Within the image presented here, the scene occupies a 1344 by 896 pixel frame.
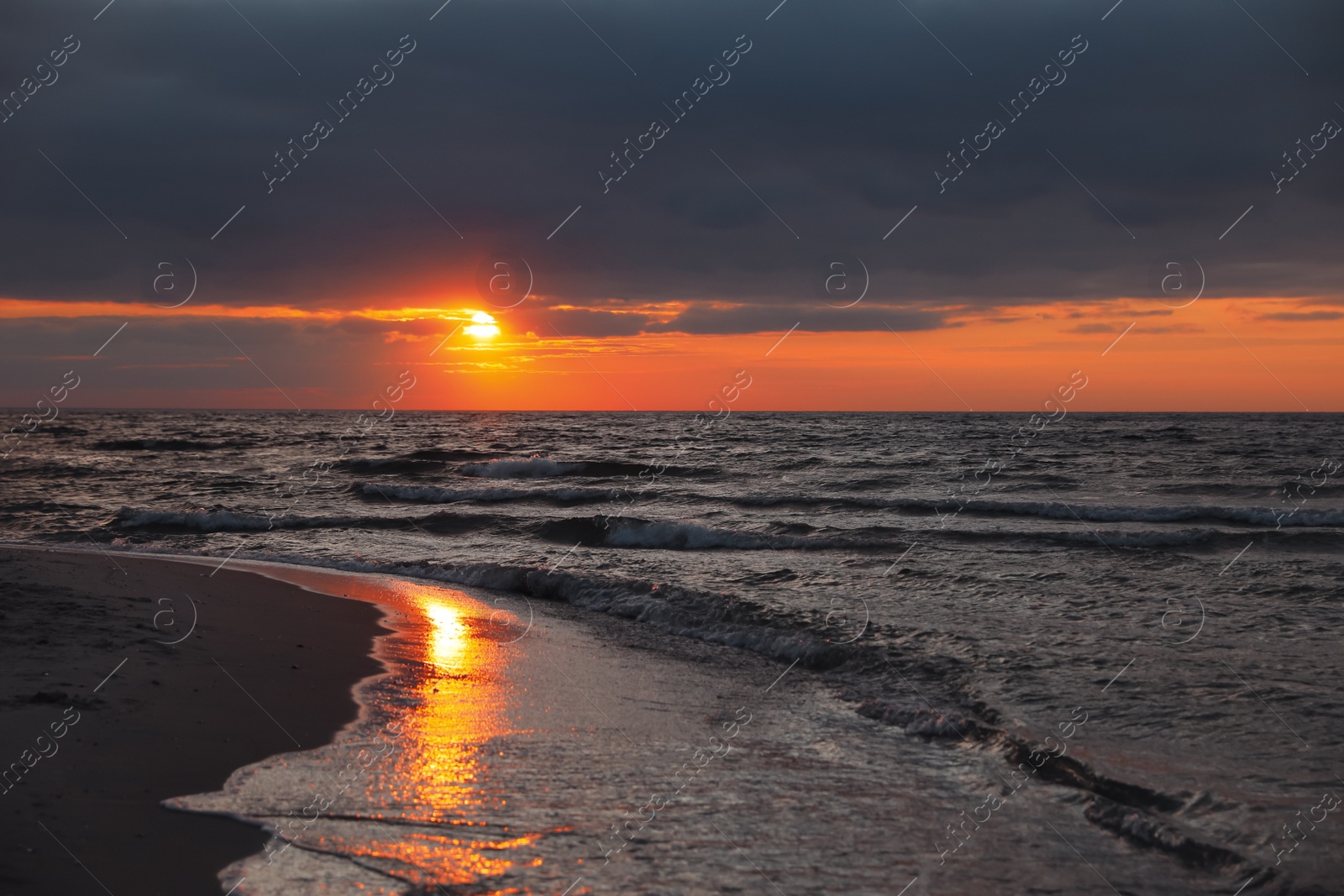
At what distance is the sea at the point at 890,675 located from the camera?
4.71 metres

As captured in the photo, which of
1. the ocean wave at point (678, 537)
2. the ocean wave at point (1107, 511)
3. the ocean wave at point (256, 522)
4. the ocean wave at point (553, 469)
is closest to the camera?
the ocean wave at point (678, 537)

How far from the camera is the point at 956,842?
5.00 m

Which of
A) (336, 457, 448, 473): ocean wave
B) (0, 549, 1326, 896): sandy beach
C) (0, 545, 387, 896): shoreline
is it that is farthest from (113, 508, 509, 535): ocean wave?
(336, 457, 448, 473): ocean wave

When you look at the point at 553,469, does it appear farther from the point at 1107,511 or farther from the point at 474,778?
the point at 474,778

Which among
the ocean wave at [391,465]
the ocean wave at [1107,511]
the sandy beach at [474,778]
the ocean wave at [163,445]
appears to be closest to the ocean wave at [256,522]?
the ocean wave at [1107,511]

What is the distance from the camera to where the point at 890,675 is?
337 inches

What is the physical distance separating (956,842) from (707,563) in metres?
10.6

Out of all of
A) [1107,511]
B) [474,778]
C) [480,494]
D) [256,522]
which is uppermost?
[480,494]

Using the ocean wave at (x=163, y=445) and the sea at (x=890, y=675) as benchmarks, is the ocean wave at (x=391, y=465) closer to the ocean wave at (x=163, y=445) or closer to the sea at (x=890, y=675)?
the sea at (x=890, y=675)

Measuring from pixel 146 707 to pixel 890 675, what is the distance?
21.5ft

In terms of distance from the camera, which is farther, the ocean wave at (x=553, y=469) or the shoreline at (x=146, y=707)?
the ocean wave at (x=553, y=469)

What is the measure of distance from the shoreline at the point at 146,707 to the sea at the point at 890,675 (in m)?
0.33

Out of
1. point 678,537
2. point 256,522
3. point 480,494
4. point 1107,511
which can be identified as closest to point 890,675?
point 678,537

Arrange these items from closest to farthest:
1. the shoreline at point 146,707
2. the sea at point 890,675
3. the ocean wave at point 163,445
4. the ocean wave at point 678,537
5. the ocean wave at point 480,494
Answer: the shoreline at point 146,707 → the sea at point 890,675 → the ocean wave at point 678,537 → the ocean wave at point 480,494 → the ocean wave at point 163,445
